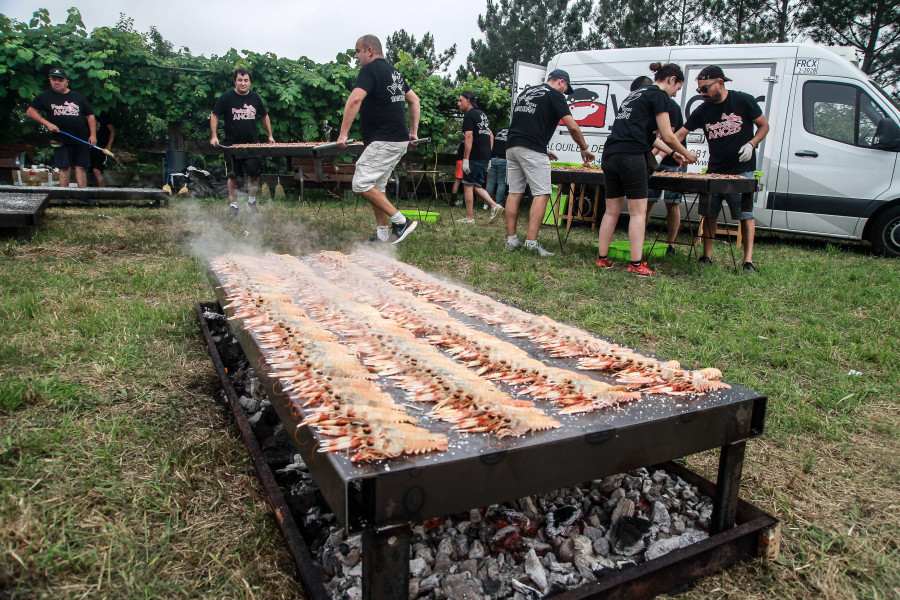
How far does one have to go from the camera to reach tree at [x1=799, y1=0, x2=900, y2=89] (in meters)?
18.9

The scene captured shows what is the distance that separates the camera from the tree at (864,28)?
18891 millimetres

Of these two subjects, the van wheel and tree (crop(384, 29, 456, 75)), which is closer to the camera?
the van wheel

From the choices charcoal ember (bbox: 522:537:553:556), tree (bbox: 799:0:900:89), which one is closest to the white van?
charcoal ember (bbox: 522:537:553:556)

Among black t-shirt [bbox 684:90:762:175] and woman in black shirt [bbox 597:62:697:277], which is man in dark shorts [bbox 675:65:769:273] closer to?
black t-shirt [bbox 684:90:762:175]

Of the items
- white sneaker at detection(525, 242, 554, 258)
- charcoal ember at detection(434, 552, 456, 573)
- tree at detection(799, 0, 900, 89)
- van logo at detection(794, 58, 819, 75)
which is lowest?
charcoal ember at detection(434, 552, 456, 573)

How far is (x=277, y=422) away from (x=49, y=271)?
12.1ft

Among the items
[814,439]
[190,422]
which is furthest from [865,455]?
[190,422]

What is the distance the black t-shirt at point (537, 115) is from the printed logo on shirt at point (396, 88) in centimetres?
137

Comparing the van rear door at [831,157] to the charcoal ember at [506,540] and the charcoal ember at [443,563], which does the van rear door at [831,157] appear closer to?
the charcoal ember at [506,540]

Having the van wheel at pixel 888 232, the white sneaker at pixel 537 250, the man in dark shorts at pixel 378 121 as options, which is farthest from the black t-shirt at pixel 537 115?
the van wheel at pixel 888 232

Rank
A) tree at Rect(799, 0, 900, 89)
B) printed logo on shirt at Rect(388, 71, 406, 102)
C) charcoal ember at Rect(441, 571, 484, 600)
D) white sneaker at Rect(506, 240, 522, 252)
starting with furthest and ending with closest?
tree at Rect(799, 0, 900, 89) → white sneaker at Rect(506, 240, 522, 252) → printed logo on shirt at Rect(388, 71, 406, 102) → charcoal ember at Rect(441, 571, 484, 600)

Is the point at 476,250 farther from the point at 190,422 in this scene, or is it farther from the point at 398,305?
the point at 190,422

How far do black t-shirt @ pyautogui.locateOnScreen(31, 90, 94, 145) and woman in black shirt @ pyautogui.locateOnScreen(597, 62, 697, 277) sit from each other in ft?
27.5

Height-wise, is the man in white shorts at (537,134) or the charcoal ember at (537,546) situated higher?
the man in white shorts at (537,134)
